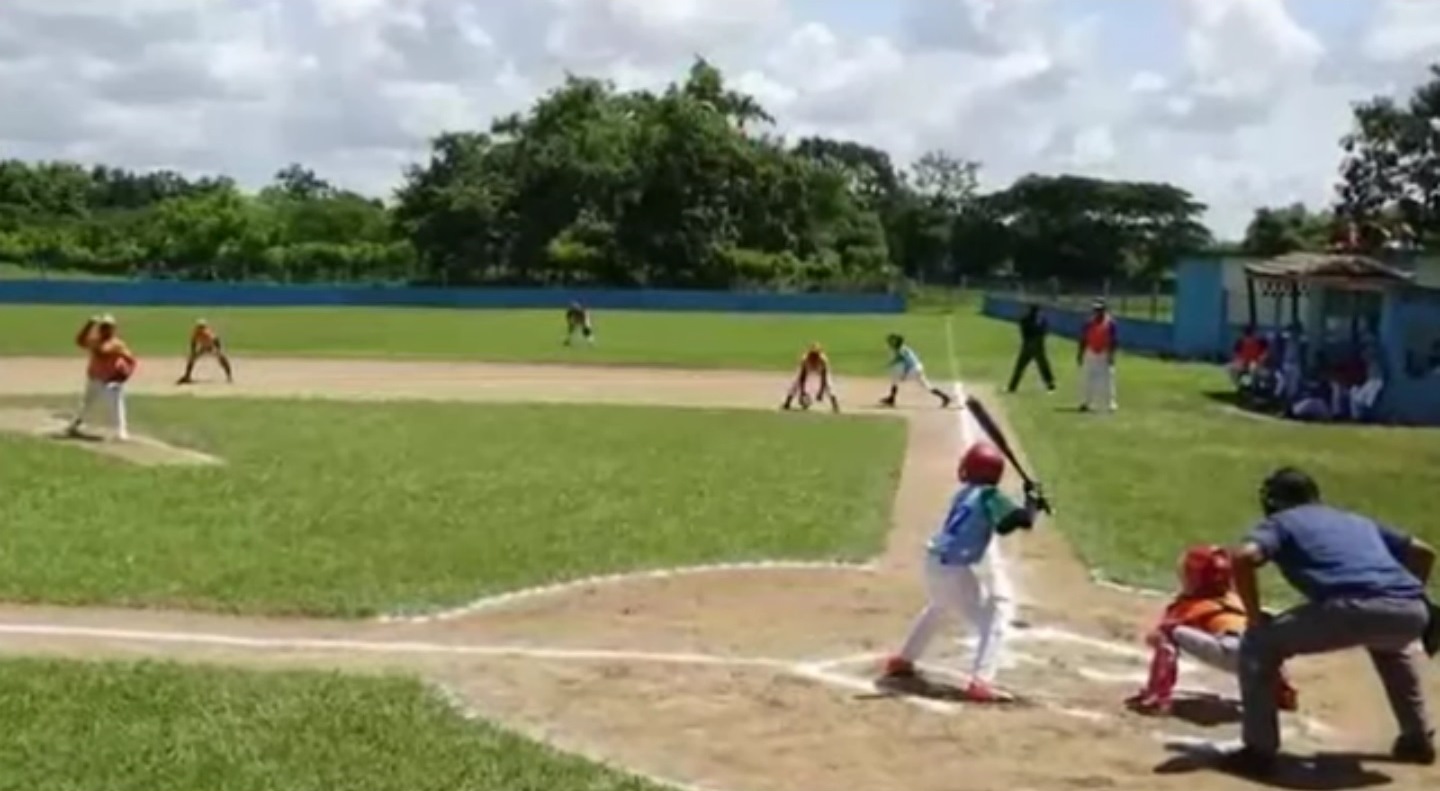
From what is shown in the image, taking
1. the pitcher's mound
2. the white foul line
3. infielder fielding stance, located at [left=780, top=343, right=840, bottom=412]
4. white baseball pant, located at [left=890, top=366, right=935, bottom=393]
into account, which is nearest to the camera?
the white foul line

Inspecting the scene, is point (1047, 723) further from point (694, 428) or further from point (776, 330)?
point (776, 330)

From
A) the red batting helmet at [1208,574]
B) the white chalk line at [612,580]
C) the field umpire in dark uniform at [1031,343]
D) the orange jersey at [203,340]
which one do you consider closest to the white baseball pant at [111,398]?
the white chalk line at [612,580]

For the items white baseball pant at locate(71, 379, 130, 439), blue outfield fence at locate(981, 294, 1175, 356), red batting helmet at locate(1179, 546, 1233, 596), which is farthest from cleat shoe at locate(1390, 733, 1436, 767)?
blue outfield fence at locate(981, 294, 1175, 356)

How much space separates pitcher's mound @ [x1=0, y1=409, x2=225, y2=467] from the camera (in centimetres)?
2506

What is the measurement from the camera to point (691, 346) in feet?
205

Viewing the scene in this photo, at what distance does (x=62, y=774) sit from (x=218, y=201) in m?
127

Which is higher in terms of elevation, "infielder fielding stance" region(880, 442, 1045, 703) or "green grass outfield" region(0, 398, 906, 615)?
"infielder fielding stance" region(880, 442, 1045, 703)

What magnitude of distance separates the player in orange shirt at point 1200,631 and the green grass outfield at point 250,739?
352cm

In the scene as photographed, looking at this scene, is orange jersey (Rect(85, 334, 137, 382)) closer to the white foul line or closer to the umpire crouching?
the white foul line

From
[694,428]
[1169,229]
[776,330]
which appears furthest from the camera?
[1169,229]

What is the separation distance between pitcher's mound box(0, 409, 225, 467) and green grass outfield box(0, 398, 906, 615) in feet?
1.36

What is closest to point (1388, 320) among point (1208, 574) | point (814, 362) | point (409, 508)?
point (814, 362)

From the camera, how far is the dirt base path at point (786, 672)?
33.8ft

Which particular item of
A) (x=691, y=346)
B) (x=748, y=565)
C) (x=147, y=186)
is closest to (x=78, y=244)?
(x=147, y=186)
